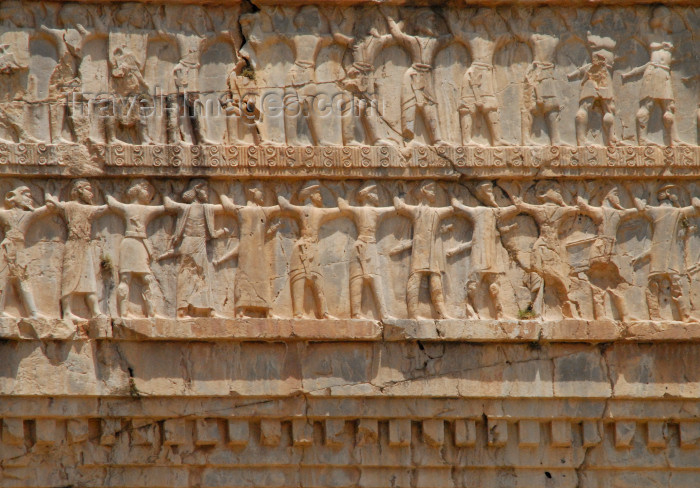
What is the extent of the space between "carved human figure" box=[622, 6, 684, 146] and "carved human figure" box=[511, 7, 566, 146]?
0.61 meters

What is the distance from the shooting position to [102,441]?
9680 mm

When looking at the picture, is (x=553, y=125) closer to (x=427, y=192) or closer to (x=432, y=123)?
(x=432, y=123)

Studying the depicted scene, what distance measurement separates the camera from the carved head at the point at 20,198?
32.6 ft

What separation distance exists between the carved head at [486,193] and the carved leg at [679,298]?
1496mm

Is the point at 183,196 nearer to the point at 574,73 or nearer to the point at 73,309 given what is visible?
the point at 73,309

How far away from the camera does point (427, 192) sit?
10172 mm

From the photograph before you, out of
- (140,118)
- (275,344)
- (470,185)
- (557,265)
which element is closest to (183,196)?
(140,118)

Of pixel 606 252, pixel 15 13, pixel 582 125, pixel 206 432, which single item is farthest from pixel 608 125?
pixel 15 13

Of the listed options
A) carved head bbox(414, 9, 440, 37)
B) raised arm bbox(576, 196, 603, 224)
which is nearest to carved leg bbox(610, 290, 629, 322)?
raised arm bbox(576, 196, 603, 224)

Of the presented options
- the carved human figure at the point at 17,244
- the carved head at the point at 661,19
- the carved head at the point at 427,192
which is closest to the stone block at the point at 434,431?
the carved head at the point at 427,192

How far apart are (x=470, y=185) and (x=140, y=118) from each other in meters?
2.62

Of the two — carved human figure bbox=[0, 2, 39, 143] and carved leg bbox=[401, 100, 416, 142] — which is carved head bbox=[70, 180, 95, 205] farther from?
carved leg bbox=[401, 100, 416, 142]

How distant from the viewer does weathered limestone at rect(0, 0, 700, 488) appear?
385 inches

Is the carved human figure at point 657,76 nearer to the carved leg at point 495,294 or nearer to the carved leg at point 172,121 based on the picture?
the carved leg at point 495,294
